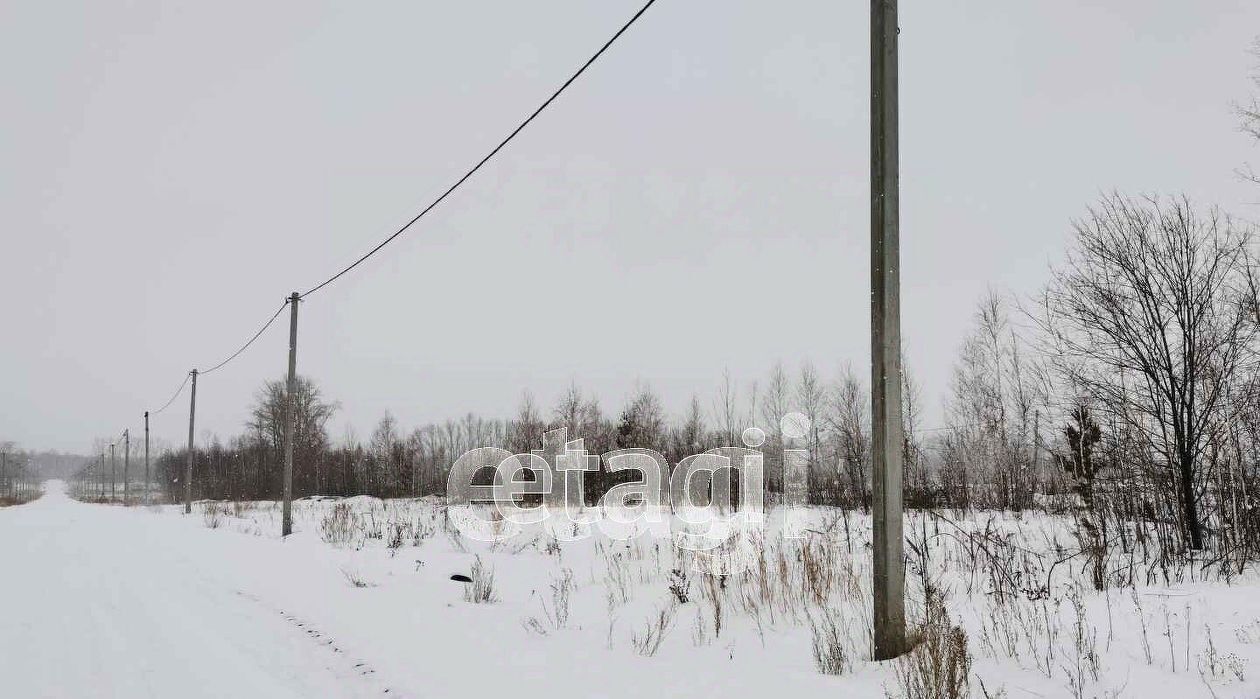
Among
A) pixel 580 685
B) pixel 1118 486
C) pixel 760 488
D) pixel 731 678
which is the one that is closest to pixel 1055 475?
pixel 1118 486

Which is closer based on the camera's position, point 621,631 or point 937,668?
point 937,668

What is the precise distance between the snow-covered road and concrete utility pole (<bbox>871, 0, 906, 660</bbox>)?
9.89 feet

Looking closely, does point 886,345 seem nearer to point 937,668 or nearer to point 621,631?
point 937,668

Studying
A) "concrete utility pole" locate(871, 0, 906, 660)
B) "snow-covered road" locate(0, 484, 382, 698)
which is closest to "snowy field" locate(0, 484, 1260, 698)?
"snow-covered road" locate(0, 484, 382, 698)

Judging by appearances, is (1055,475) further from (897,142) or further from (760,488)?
(760,488)

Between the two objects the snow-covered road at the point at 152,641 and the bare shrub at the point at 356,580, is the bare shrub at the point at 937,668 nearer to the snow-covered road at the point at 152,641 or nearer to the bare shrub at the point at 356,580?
the snow-covered road at the point at 152,641

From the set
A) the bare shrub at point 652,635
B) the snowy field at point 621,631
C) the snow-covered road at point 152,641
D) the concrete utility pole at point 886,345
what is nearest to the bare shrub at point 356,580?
the snowy field at point 621,631

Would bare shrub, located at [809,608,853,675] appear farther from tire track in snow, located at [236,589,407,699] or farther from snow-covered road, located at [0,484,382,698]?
snow-covered road, located at [0,484,382,698]

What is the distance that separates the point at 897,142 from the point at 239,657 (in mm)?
5458

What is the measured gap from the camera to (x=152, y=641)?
5.10 meters

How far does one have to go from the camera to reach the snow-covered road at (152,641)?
13.3ft

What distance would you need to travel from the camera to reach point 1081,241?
30.7ft

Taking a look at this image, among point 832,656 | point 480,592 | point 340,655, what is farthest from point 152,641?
point 832,656

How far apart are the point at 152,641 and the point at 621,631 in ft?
11.3
